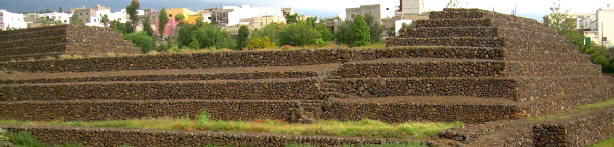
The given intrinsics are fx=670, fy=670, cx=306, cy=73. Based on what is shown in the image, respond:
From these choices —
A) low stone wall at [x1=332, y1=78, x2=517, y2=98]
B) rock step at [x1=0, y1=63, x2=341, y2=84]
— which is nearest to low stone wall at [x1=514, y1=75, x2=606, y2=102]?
low stone wall at [x1=332, y1=78, x2=517, y2=98]

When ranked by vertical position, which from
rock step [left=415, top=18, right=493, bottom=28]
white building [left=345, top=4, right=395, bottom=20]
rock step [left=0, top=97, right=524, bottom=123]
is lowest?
rock step [left=0, top=97, right=524, bottom=123]

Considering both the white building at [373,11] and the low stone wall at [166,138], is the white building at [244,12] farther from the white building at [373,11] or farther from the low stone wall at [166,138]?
the low stone wall at [166,138]

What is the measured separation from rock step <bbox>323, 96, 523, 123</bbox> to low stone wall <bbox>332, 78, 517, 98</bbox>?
0.35 metres

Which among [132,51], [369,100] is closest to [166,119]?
[369,100]

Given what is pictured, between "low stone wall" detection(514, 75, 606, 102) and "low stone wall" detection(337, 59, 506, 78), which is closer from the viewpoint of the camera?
"low stone wall" detection(514, 75, 606, 102)

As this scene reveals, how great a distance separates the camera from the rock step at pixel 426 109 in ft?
68.8

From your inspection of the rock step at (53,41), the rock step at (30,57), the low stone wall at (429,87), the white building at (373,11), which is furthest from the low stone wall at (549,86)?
the white building at (373,11)

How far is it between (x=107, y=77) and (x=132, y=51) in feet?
38.8

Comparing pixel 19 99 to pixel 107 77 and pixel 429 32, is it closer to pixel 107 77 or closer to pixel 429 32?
pixel 107 77

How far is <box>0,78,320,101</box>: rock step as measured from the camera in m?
24.4

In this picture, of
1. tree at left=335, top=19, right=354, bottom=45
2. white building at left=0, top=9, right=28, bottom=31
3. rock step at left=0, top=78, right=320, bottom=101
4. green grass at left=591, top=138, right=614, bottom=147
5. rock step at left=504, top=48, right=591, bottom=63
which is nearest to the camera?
green grass at left=591, top=138, right=614, bottom=147

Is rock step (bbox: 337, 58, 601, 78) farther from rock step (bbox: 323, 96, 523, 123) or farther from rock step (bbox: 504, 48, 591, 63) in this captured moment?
rock step (bbox: 323, 96, 523, 123)

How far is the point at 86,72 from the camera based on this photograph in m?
32.8

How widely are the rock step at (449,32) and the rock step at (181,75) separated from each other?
3685mm
